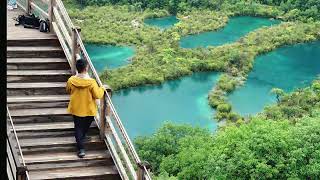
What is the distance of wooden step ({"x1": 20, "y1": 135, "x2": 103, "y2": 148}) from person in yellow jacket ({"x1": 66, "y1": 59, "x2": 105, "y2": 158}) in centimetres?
21

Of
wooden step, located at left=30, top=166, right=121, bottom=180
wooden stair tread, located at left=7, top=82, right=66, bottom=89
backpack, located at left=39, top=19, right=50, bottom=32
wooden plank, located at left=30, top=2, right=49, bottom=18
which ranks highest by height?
wooden plank, located at left=30, top=2, right=49, bottom=18

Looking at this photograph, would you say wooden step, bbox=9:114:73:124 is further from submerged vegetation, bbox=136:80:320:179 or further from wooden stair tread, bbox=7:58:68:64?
submerged vegetation, bbox=136:80:320:179

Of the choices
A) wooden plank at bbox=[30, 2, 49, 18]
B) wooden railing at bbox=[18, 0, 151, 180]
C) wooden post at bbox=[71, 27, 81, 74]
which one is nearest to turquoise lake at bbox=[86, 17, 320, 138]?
wooden plank at bbox=[30, 2, 49, 18]

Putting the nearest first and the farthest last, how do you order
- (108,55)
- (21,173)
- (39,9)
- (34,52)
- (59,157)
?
1. (21,173)
2. (59,157)
3. (34,52)
4. (39,9)
5. (108,55)

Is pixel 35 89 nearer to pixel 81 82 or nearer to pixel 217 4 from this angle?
pixel 81 82

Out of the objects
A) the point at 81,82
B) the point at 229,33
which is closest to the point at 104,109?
the point at 81,82

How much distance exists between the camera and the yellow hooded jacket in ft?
17.4

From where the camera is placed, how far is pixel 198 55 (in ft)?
144

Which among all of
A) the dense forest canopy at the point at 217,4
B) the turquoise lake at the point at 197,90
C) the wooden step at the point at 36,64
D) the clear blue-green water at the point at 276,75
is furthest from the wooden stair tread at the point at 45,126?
the dense forest canopy at the point at 217,4

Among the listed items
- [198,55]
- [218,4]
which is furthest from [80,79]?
[218,4]

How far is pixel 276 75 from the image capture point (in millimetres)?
41469

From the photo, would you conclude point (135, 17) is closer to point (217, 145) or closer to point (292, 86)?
point (292, 86)

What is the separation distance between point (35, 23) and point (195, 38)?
43.0 m

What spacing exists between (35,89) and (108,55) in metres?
38.4
